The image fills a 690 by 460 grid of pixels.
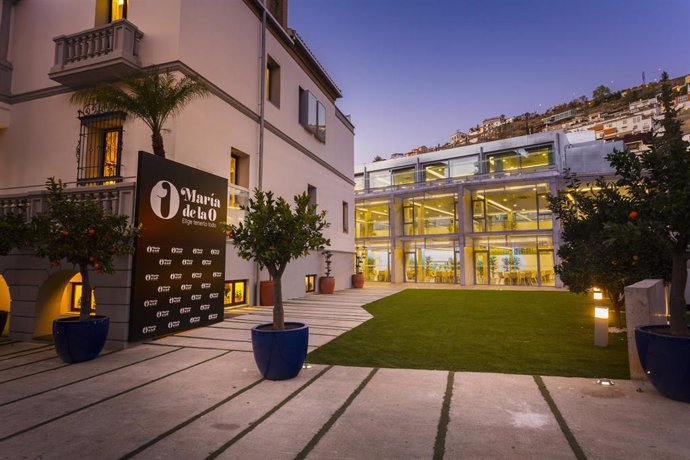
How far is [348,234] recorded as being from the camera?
2186 centimetres

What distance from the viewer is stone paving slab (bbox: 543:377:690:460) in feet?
10.0

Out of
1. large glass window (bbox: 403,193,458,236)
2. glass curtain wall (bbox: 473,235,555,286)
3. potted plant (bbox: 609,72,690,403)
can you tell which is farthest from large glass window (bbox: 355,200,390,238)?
potted plant (bbox: 609,72,690,403)

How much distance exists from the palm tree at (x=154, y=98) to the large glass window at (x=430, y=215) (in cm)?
2042

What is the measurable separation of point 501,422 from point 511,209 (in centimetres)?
2356

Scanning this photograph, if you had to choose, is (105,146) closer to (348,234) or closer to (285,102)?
(285,102)

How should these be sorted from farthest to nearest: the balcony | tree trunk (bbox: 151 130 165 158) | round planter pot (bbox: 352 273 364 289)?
round planter pot (bbox: 352 273 364 289), the balcony, tree trunk (bbox: 151 130 165 158)

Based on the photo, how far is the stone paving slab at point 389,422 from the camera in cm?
307

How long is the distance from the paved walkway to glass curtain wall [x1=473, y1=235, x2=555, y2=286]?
20696 mm

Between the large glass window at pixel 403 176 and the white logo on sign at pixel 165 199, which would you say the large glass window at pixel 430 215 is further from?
the white logo on sign at pixel 165 199

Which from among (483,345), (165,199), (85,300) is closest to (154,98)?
(165,199)

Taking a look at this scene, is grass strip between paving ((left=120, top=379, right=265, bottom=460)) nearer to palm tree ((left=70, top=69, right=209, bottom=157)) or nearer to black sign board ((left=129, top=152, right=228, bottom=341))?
black sign board ((left=129, top=152, right=228, bottom=341))

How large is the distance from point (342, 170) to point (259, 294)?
10.7 meters

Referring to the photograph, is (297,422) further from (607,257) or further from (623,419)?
(607,257)

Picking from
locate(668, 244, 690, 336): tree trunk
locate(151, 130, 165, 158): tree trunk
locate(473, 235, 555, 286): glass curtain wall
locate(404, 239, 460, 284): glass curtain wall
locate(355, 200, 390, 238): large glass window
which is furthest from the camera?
locate(355, 200, 390, 238): large glass window
